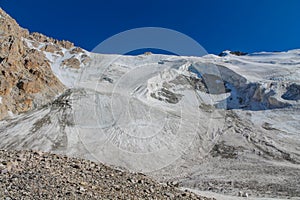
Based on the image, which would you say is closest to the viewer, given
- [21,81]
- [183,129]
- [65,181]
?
[65,181]

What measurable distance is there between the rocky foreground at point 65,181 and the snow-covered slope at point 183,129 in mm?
11162

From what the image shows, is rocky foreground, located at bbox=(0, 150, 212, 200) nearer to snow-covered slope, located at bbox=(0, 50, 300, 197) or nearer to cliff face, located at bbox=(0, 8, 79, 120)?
snow-covered slope, located at bbox=(0, 50, 300, 197)

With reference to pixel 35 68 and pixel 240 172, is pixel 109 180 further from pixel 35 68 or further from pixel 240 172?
pixel 35 68

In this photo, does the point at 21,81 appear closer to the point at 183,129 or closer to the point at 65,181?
the point at 183,129

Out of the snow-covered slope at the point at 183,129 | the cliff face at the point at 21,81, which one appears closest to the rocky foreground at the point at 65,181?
the snow-covered slope at the point at 183,129

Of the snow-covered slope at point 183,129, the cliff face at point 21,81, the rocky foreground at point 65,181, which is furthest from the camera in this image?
the cliff face at point 21,81

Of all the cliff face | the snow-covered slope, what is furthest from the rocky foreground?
the cliff face

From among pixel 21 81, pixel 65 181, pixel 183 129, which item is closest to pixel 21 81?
pixel 21 81

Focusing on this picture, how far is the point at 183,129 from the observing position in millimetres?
36938

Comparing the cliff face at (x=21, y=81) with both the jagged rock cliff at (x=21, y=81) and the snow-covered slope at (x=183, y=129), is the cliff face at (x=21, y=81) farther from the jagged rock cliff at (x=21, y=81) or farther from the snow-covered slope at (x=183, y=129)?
the snow-covered slope at (x=183, y=129)

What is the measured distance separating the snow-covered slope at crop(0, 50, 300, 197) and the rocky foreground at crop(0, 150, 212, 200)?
36.6ft

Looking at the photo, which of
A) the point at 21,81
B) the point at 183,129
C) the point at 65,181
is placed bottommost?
the point at 65,181

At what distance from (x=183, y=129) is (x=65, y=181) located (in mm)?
30860

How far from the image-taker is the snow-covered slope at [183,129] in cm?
2603
